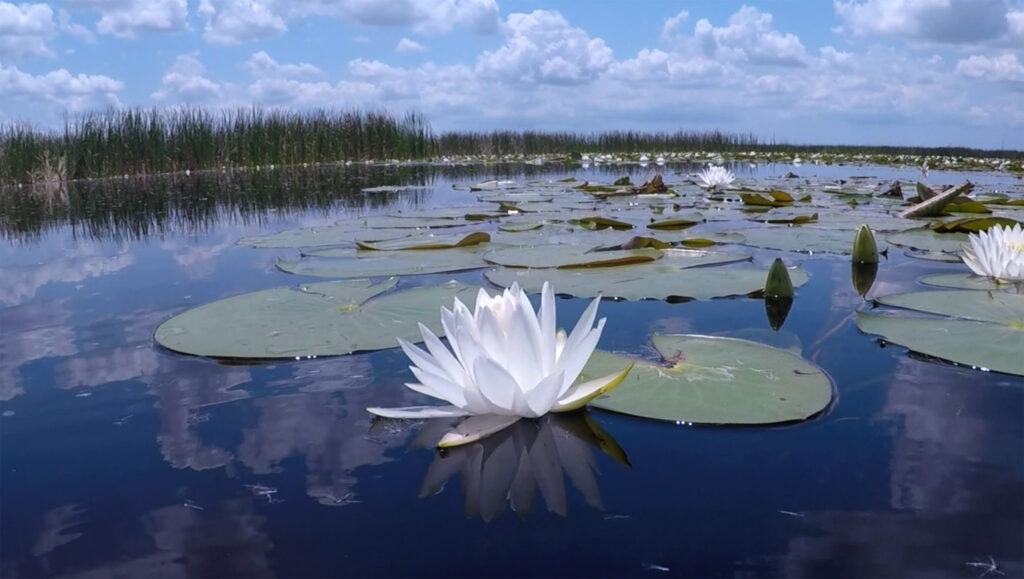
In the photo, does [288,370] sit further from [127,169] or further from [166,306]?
[127,169]

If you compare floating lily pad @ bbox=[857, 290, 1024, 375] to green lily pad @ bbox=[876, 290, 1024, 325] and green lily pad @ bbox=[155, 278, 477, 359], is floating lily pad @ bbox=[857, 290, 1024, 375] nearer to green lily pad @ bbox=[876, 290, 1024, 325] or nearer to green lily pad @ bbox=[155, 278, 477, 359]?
green lily pad @ bbox=[876, 290, 1024, 325]

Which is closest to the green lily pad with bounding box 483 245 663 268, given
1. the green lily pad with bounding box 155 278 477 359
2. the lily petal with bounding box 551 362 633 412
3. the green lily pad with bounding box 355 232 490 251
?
the green lily pad with bounding box 355 232 490 251

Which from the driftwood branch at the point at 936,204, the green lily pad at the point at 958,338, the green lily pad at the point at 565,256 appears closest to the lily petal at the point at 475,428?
the green lily pad at the point at 958,338

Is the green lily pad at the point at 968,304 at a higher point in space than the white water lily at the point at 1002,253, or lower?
lower

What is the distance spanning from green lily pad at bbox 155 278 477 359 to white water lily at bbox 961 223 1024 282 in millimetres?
1561

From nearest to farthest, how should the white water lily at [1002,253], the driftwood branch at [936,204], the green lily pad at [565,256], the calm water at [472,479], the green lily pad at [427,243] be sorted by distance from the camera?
the calm water at [472,479], the white water lily at [1002,253], the green lily pad at [565,256], the green lily pad at [427,243], the driftwood branch at [936,204]

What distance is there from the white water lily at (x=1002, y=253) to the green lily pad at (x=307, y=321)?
156 cm

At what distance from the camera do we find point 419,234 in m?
3.64

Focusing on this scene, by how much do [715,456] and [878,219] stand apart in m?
3.36

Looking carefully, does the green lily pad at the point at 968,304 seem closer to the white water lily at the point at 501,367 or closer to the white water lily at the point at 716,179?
the white water lily at the point at 501,367

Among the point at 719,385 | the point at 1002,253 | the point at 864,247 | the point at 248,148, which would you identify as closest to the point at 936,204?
the point at 864,247

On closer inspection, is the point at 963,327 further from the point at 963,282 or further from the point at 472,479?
the point at 472,479

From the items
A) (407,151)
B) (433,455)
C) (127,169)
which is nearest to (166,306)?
(433,455)

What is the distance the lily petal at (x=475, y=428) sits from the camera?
1.09 meters
